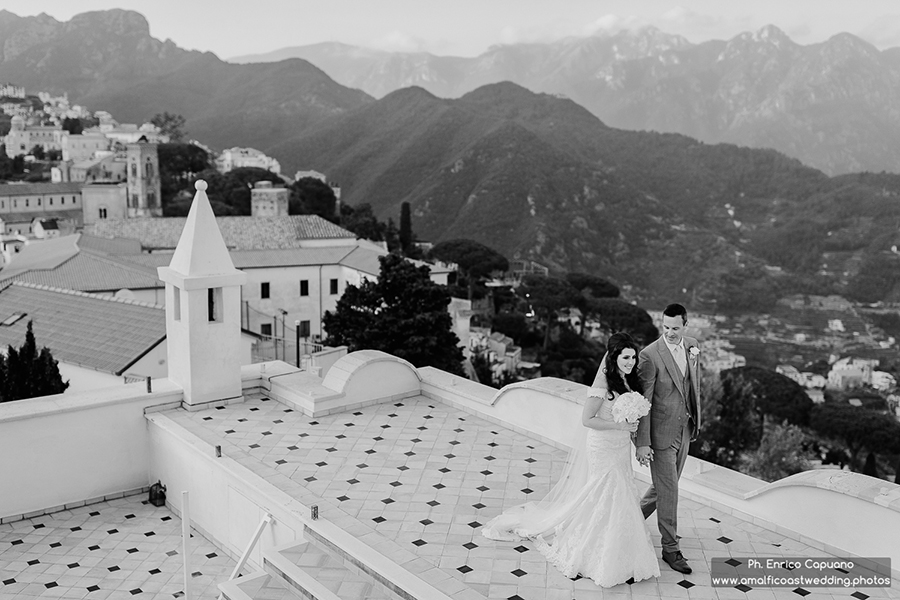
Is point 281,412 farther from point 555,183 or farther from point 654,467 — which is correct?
point 555,183

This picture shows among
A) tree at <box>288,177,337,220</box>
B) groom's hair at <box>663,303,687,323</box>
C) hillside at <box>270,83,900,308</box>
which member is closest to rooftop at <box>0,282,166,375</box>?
groom's hair at <box>663,303,687,323</box>

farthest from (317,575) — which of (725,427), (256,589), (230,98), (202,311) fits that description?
(230,98)

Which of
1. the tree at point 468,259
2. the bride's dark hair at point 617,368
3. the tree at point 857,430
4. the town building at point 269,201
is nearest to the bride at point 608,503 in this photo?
the bride's dark hair at point 617,368

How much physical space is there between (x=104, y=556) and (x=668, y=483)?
19.3ft

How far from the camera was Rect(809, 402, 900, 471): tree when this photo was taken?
40.6m

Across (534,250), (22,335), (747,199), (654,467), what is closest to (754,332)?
(534,250)

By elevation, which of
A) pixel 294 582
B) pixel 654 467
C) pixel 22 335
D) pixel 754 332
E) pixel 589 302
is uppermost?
pixel 654 467

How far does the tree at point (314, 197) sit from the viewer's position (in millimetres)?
67438

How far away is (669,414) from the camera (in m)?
5.87

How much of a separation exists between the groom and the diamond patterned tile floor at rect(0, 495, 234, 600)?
14.3 feet

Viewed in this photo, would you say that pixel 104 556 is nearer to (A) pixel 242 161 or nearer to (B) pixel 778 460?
(B) pixel 778 460

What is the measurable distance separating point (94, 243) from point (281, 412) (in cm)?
3158

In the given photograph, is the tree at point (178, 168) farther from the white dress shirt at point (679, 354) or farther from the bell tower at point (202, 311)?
the white dress shirt at point (679, 354)

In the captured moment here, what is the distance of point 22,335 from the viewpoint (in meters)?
19.6
